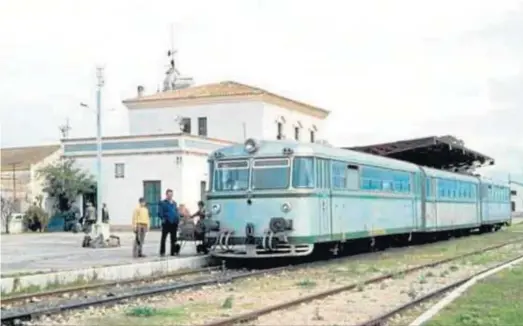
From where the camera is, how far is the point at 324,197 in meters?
22.8

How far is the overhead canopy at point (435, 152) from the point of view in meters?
36.8

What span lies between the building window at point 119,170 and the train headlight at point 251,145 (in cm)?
2739

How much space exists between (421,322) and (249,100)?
46.4 metres

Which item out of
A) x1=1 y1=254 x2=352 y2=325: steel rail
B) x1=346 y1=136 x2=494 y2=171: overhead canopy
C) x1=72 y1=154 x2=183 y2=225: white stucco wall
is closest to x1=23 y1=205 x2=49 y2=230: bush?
x1=72 y1=154 x2=183 y2=225: white stucco wall

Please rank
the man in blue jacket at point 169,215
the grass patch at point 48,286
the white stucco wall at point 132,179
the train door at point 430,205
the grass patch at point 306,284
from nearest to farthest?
1. the grass patch at point 48,286
2. the grass patch at point 306,284
3. the man in blue jacket at point 169,215
4. the train door at point 430,205
5. the white stucco wall at point 132,179

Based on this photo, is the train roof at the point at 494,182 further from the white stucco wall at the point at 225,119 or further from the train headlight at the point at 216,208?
the train headlight at the point at 216,208

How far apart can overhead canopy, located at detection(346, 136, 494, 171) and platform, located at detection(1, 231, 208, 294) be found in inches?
459

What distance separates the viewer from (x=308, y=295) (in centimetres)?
1553

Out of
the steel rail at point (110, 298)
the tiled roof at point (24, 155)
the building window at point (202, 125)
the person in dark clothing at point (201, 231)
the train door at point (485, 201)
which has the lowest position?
the steel rail at point (110, 298)

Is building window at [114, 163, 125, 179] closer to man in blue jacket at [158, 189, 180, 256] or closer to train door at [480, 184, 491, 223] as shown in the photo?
train door at [480, 184, 491, 223]

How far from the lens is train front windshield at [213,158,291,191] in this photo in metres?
22.1

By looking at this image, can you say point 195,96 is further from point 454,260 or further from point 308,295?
point 308,295

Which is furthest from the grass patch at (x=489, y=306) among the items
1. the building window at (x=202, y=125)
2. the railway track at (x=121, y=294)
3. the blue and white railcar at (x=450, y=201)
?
the building window at (x=202, y=125)

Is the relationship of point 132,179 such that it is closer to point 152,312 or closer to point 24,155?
point 24,155
